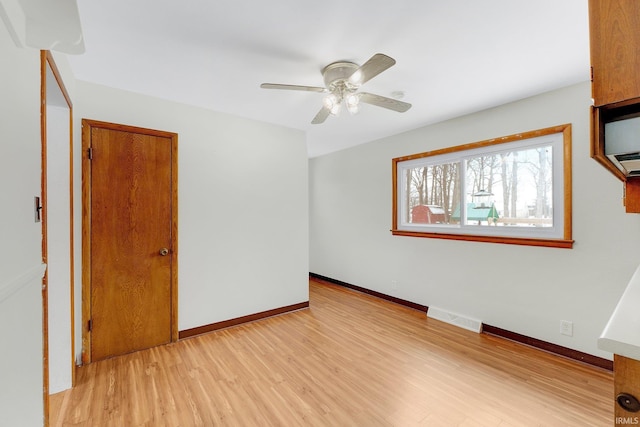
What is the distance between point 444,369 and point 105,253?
3.04 meters

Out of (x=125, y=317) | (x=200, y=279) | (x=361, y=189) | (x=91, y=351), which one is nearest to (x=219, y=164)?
(x=200, y=279)

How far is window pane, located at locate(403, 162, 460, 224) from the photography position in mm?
3463

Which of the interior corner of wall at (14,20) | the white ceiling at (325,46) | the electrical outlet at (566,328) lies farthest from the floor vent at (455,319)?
the interior corner of wall at (14,20)

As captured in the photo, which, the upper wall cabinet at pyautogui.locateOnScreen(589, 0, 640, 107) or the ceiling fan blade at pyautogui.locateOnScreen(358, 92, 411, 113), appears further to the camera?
the ceiling fan blade at pyautogui.locateOnScreen(358, 92, 411, 113)

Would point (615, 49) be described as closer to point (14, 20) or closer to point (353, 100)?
point (353, 100)

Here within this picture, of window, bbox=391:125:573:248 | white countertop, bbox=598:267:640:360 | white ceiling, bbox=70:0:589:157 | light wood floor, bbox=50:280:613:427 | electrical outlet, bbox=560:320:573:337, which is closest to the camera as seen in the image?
white countertop, bbox=598:267:640:360

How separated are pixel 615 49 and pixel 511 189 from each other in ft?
7.39

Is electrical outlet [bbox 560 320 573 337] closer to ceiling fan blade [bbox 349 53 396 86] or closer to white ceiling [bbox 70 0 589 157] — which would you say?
white ceiling [bbox 70 0 589 157]

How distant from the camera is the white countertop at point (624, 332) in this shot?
0.78 metres

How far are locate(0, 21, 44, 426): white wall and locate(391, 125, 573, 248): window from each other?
3465 mm

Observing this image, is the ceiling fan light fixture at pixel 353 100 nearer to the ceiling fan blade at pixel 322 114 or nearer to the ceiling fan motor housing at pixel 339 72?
the ceiling fan motor housing at pixel 339 72

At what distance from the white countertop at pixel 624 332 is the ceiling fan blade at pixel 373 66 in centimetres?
147

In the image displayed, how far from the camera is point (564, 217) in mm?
2465

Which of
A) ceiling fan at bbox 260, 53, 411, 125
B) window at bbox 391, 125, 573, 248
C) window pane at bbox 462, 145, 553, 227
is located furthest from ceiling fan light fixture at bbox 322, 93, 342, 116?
window pane at bbox 462, 145, 553, 227
